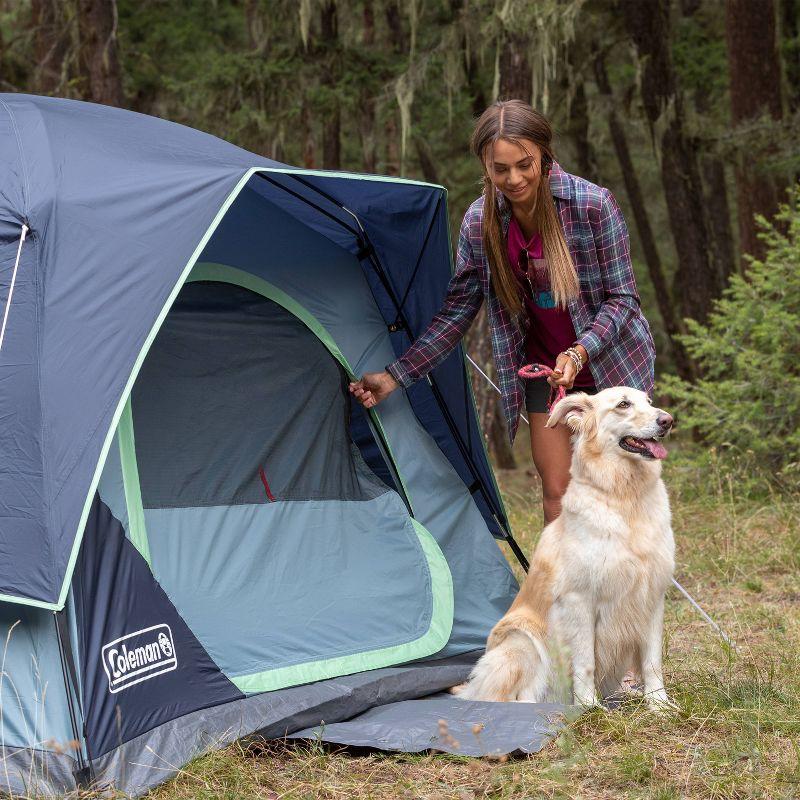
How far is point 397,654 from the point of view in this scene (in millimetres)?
4324

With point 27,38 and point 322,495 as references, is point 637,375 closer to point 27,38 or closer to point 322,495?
point 322,495

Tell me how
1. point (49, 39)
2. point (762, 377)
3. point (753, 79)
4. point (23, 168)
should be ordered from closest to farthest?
point (23, 168), point (762, 377), point (753, 79), point (49, 39)

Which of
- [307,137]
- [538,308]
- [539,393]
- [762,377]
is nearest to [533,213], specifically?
[538,308]

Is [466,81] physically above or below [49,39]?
below

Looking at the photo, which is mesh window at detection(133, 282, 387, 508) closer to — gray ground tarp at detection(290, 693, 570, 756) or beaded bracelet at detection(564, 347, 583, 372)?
gray ground tarp at detection(290, 693, 570, 756)

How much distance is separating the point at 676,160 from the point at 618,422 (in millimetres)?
8529

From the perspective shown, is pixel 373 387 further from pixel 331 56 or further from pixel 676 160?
pixel 676 160

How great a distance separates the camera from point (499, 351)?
4168 mm

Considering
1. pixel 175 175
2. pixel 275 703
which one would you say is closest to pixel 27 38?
pixel 175 175

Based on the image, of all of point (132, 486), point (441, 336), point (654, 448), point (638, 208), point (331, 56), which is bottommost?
point (132, 486)

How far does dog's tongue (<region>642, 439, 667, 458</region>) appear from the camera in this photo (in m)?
3.52

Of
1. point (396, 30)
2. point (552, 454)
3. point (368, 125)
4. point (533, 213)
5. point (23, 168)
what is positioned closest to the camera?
point (23, 168)

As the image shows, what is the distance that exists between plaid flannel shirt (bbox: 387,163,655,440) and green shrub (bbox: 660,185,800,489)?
127 inches

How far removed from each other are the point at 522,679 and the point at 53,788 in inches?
63.3
